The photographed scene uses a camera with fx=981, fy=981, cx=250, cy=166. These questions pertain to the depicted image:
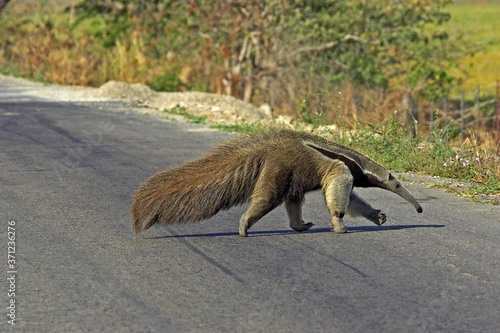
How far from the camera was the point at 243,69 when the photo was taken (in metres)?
21.6

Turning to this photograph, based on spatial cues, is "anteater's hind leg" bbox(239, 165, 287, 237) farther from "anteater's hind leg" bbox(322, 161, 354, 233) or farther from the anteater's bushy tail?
"anteater's hind leg" bbox(322, 161, 354, 233)

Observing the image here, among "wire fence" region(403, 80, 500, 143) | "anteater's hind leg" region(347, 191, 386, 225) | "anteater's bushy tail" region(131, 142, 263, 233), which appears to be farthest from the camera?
"wire fence" region(403, 80, 500, 143)

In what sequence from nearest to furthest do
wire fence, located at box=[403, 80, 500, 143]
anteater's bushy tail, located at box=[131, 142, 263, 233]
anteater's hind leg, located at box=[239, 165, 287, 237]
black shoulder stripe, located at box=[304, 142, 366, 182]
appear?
1. anteater's bushy tail, located at box=[131, 142, 263, 233]
2. anteater's hind leg, located at box=[239, 165, 287, 237]
3. black shoulder stripe, located at box=[304, 142, 366, 182]
4. wire fence, located at box=[403, 80, 500, 143]

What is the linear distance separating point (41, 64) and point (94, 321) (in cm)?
1921

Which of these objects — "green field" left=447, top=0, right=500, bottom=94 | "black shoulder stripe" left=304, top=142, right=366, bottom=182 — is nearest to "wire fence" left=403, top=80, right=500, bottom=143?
"green field" left=447, top=0, right=500, bottom=94

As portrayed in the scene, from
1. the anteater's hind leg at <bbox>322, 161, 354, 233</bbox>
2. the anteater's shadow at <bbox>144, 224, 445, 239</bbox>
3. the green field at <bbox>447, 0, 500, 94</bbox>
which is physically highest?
Answer: the anteater's hind leg at <bbox>322, 161, 354, 233</bbox>

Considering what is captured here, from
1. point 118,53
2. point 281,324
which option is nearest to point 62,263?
point 281,324

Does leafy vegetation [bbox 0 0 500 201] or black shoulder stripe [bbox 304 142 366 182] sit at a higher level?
black shoulder stripe [bbox 304 142 366 182]

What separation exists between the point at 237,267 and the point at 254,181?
1.08 meters

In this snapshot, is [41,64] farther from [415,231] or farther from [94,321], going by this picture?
[94,321]

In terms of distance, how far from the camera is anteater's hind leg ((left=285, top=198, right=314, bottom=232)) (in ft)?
25.0

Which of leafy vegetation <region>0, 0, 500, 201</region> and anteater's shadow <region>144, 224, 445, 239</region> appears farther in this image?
leafy vegetation <region>0, 0, 500, 201</region>

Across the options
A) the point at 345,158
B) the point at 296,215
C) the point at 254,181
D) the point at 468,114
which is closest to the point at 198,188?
the point at 254,181

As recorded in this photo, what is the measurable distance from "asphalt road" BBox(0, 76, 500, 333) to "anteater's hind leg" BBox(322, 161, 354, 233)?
0.77ft
